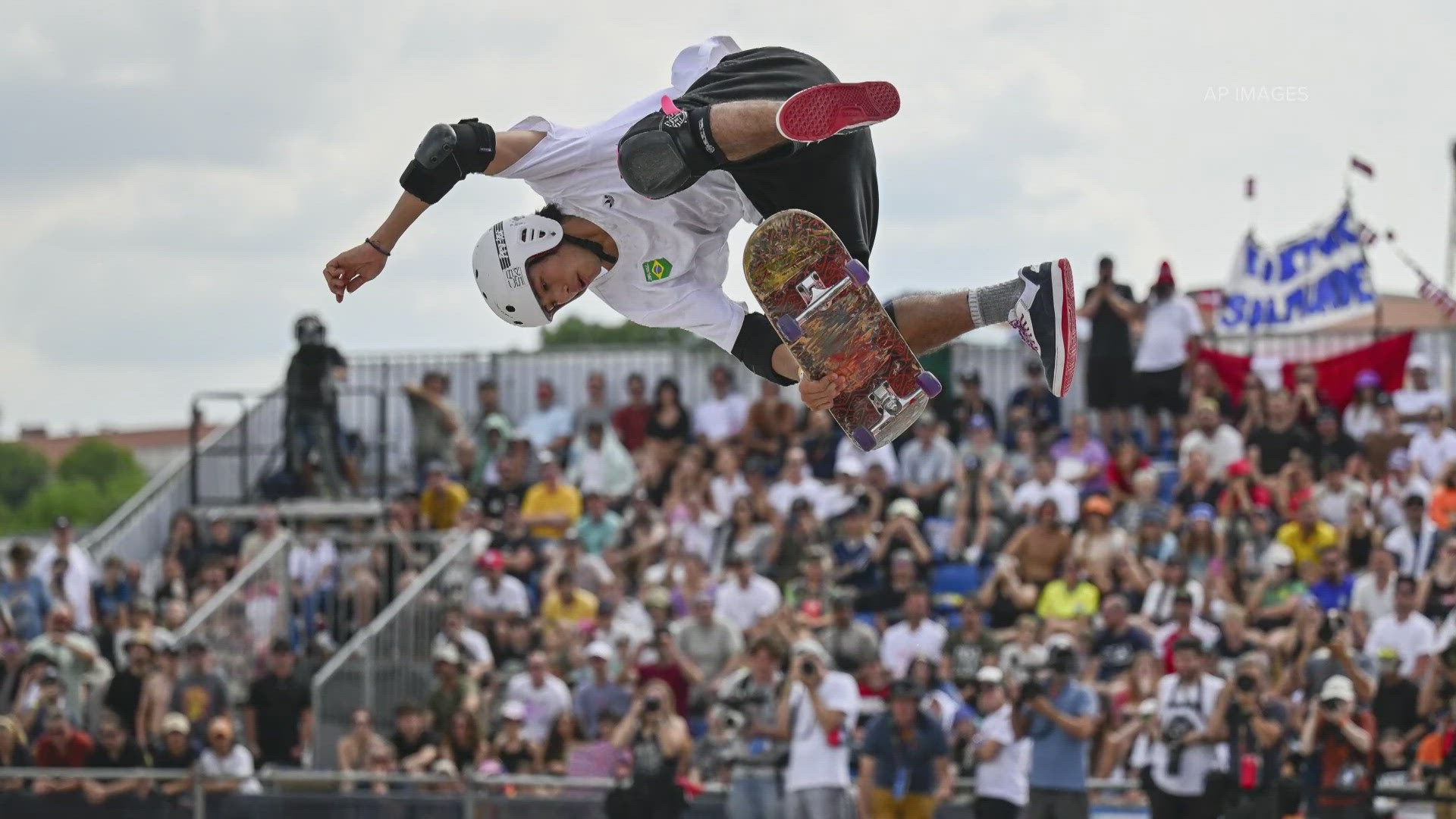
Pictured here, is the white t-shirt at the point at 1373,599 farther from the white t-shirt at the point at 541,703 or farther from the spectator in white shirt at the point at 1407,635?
the white t-shirt at the point at 541,703

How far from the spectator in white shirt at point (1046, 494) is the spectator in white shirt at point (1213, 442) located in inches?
35.0

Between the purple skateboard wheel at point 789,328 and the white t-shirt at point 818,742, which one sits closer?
the purple skateboard wheel at point 789,328

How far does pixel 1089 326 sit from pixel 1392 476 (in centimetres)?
279

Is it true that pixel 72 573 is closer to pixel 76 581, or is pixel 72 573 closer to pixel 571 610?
pixel 76 581

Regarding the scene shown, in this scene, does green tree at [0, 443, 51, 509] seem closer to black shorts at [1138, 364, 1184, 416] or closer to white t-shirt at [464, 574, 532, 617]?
white t-shirt at [464, 574, 532, 617]

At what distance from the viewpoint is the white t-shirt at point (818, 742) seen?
39.2ft

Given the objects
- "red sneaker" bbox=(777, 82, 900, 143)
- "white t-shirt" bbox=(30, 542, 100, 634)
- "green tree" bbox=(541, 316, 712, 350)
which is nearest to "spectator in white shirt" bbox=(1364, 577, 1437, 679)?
"red sneaker" bbox=(777, 82, 900, 143)

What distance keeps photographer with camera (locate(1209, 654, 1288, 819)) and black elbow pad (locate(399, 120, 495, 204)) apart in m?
6.23

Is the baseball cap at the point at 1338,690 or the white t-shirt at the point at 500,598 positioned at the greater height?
the white t-shirt at the point at 500,598

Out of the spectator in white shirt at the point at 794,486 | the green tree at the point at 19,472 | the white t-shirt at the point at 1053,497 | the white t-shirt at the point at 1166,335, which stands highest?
the green tree at the point at 19,472

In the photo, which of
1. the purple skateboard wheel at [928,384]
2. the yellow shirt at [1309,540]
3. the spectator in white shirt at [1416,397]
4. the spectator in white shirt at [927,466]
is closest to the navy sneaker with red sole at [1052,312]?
the purple skateboard wheel at [928,384]

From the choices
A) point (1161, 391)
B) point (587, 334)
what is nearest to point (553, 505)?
point (1161, 391)

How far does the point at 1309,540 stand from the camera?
13492 mm

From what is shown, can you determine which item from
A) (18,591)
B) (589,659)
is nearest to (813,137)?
(589,659)
